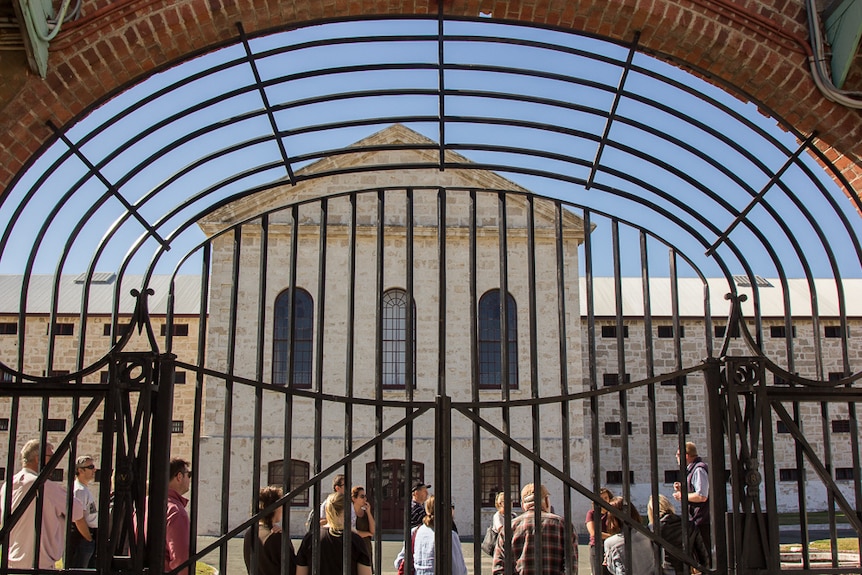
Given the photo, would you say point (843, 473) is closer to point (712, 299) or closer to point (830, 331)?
point (830, 331)

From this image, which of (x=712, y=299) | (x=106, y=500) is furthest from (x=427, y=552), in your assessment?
(x=712, y=299)

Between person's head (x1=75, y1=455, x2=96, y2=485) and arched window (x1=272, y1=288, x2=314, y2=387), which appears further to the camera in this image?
arched window (x1=272, y1=288, x2=314, y2=387)

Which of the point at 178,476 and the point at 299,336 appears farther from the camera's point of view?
the point at 299,336

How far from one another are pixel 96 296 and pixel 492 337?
1456 centimetres

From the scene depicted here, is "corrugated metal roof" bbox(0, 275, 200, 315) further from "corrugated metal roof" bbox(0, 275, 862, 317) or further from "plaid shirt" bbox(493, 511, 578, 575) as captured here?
"plaid shirt" bbox(493, 511, 578, 575)

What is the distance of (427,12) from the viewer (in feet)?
17.5

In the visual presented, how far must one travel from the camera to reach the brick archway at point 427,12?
5.02 meters

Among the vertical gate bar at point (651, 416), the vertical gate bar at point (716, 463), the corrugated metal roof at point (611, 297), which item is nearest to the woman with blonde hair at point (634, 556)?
the vertical gate bar at point (651, 416)

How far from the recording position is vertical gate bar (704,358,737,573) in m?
5.08

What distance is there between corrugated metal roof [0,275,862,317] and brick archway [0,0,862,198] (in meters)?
19.3

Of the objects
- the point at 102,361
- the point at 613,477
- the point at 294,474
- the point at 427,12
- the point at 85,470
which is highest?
the point at 427,12

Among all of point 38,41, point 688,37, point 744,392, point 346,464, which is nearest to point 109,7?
point 38,41

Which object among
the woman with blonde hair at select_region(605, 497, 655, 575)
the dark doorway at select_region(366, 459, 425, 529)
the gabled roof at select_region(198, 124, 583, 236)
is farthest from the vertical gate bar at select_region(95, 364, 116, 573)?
the dark doorway at select_region(366, 459, 425, 529)

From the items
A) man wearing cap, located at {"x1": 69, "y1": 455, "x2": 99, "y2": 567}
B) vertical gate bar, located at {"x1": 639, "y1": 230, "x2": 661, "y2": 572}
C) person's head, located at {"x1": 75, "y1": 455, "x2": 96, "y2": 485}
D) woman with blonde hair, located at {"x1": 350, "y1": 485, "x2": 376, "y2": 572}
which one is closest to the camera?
vertical gate bar, located at {"x1": 639, "y1": 230, "x2": 661, "y2": 572}
